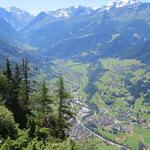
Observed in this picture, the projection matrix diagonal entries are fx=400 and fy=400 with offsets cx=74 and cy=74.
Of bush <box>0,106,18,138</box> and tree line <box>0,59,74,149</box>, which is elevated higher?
tree line <box>0,59,74,149</box>

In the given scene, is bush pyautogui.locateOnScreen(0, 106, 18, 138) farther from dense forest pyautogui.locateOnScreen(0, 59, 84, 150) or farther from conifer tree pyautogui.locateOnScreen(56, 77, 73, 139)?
conifer tree pyautogui.locateOnScreen(56, 77, 73, 139)

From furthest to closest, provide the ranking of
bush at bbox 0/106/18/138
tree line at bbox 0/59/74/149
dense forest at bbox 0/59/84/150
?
tree line at bbox 0/59/74/149 → dense forest at bbox 0/59/84/150 → bush at bbox 0/106/18/138

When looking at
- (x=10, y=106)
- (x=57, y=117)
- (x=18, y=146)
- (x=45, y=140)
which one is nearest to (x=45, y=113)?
(x=57, y=117)

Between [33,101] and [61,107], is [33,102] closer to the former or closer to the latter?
[33,101]

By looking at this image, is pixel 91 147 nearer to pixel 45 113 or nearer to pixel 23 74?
pixel 45 113

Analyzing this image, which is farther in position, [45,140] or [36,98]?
[36,98]

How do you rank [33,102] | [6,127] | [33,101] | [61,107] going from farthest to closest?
[33,102] → [33,101] → [61,107] → [6,127]

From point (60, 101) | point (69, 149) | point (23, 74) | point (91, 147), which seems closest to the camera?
point (69, 149)

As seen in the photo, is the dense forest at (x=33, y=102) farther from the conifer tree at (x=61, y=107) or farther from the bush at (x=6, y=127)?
the bush at (x=6, y=127)

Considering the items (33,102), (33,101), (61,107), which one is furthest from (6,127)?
(33,102)

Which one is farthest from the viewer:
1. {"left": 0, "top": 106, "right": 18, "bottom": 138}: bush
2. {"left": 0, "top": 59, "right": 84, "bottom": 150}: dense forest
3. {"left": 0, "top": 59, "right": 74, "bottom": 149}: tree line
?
{"left": 0, "top": 59, "right": 74, "bottom": 149}: tree line

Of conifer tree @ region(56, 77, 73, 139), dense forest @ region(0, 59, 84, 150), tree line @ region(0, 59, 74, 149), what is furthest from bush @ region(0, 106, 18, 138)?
conifer tree @ region(56, 77, 73, 139)
